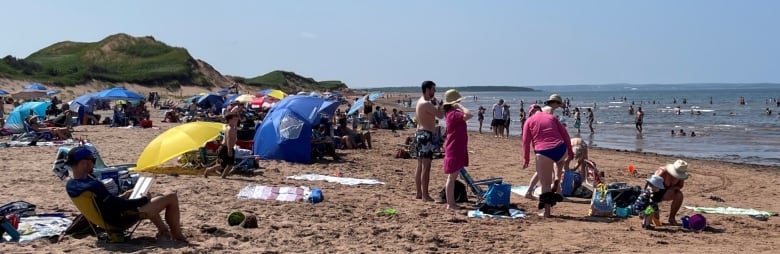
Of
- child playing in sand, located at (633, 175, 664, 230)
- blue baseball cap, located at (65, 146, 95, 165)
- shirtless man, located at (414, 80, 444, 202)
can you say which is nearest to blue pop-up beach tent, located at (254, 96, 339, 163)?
shirtless man, located at (414, 80, 444, 202)

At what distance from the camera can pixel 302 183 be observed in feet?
34.3

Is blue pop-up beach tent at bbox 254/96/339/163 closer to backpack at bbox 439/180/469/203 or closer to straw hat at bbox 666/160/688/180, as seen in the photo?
backpack at bbox 439/180/469/203

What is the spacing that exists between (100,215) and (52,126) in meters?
13.2

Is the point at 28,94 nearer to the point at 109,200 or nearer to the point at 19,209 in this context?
the point at 19,209

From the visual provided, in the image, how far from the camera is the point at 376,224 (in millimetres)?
7430

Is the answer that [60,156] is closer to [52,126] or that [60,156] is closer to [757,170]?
[52,126]

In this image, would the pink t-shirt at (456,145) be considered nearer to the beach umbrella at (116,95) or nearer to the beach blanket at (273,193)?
the beach blanket at (273,193)

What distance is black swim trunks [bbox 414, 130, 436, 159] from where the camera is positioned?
27.2 ft

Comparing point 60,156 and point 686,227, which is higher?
point 60,156

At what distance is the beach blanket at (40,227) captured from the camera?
6266mm

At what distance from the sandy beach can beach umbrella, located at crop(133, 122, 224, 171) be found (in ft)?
1.18

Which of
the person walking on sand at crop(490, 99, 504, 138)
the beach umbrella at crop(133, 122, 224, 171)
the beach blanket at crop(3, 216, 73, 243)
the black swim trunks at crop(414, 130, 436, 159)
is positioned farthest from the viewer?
the person walking on sand at crop(490, 99, 504, 138)

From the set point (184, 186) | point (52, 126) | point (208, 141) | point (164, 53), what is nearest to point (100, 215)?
point (184, 186)

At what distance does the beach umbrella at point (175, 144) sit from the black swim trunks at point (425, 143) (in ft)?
11.9
